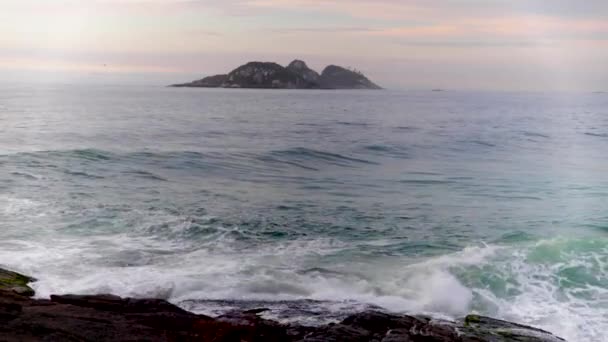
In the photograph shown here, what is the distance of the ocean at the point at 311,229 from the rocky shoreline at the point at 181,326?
1169 mm

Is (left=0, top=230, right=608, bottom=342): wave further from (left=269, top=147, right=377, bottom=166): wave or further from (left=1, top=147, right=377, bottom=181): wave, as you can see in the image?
(left=269, top=147, right=377, bottom=166): wave

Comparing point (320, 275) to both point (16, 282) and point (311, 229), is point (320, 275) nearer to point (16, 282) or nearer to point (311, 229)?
point (311, 229)

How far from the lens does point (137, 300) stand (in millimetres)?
12906

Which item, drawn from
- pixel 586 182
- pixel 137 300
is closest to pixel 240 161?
pixel 586 182

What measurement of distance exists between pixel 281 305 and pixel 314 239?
684 centimetres

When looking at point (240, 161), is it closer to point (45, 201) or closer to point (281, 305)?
point (45, 201)

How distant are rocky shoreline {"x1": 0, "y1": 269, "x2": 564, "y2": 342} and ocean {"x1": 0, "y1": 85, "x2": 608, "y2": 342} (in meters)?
1.17

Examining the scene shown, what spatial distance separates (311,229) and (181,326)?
10851 mm

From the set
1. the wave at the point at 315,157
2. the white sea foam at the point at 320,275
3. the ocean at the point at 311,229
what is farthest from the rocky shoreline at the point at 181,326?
the wave at the point at 315,157

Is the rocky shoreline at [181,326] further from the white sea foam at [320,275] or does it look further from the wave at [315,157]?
the wave at [315,157]

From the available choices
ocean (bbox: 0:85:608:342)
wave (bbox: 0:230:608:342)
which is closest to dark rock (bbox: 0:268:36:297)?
wave (bbox: 0:230:608:342)

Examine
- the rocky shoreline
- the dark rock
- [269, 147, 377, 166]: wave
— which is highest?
the rocky shoreline

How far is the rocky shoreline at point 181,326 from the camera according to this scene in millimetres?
10820

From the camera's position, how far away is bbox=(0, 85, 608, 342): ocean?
1509 centimetres
